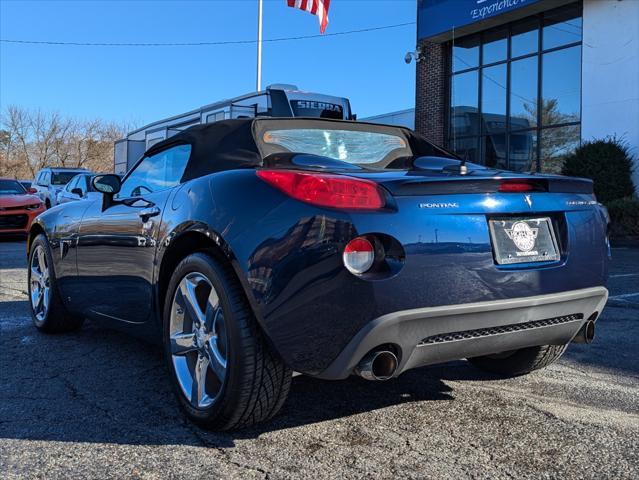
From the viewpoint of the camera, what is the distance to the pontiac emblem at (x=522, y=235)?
2.71m

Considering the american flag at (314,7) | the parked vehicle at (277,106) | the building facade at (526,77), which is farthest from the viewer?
the american flag at (314,7)

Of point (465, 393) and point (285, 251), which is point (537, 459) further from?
point (285, 251)

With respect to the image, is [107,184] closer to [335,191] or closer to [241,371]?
[241,371]

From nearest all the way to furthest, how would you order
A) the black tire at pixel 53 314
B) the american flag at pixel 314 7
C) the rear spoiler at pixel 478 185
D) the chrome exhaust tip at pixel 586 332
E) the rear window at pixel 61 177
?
the rear spoiler at pixel 478 185 < the chrome exhaust tip at pixel 586 332 < the black tire at pixel 53 314 < the american flag at pixel 314 7 < the rear window at pixel 61 177

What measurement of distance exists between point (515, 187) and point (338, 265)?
923 millimetres

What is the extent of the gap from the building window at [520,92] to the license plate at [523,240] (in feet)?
43.1

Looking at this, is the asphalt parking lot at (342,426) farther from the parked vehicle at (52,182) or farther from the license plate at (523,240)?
the parked vehicle at (52,182)

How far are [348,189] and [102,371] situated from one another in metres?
2.15

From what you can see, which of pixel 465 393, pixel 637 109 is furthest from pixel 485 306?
pixel 637 109

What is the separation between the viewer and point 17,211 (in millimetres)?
13469

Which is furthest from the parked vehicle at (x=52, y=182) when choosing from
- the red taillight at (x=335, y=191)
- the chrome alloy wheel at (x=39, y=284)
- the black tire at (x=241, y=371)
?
the red taillight at (x=335, y=191)

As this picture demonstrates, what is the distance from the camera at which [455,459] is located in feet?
8.32

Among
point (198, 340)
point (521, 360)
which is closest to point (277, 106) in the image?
point (521, 360)

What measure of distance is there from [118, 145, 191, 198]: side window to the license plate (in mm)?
1706
